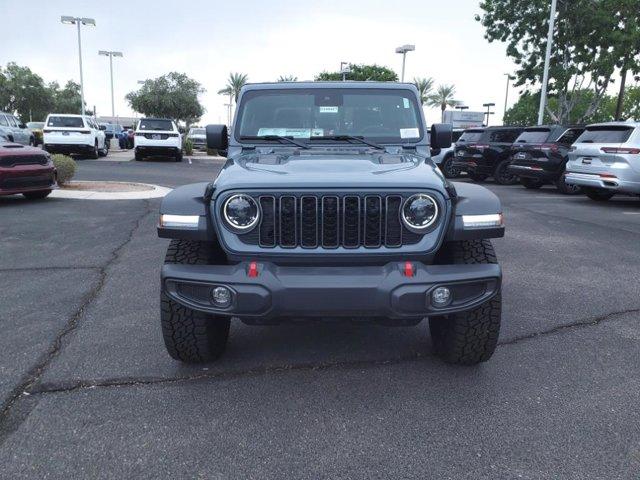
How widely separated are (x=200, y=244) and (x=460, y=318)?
5.15ft

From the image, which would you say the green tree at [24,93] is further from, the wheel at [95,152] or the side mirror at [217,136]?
the side mirror at [217,136]

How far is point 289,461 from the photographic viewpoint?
2.51m

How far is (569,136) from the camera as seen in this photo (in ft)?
44.3

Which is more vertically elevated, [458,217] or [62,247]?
[458,217]

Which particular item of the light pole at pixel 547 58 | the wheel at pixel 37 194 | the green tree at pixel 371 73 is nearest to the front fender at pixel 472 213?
the wheel at pixel 37 194

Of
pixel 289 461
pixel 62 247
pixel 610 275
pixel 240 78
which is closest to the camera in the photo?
pixel 289 461

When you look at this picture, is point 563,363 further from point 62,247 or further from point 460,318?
point 62,247

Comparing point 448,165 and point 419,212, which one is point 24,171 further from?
point 448,165

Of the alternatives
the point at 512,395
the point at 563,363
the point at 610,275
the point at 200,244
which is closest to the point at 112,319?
the point at 200,244

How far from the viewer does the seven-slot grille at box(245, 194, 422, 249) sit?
289 cm

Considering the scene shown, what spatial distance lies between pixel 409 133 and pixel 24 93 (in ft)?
262

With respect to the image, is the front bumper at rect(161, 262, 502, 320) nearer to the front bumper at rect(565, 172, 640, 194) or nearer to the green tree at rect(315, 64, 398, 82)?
the front bumper at rect(565, 172, 640, 194)

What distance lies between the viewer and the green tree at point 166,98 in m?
53.2

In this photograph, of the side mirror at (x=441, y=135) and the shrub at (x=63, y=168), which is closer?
the side mirror at (x=441, y=135)
